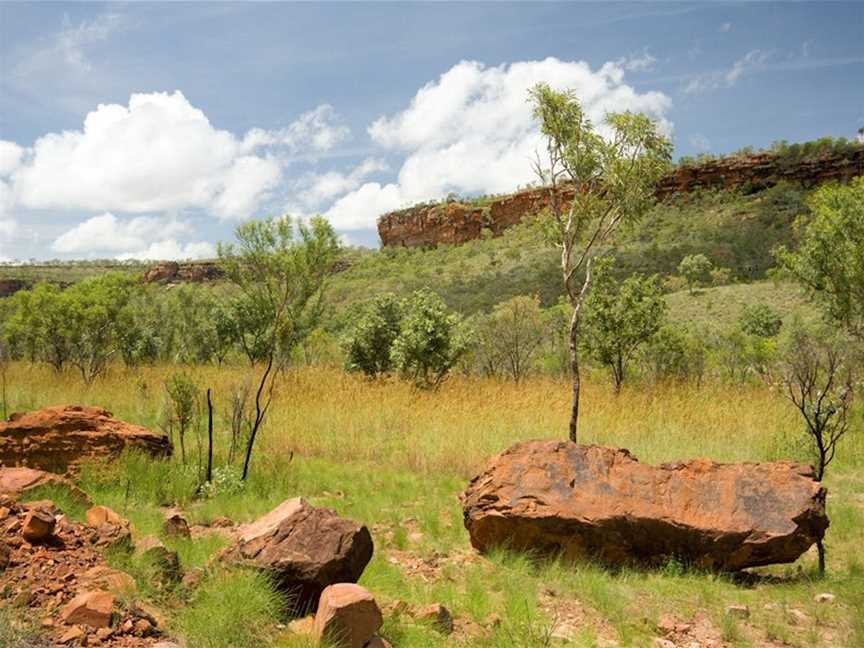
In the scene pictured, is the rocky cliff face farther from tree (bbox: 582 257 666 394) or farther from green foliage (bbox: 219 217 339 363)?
green foliage (bbox: 219 217 339 363)

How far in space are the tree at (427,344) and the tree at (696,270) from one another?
2650 centimetres

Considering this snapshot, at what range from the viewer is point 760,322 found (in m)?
26.8

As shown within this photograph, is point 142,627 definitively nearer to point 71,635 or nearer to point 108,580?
point 71,635

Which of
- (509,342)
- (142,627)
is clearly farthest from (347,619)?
(509,342)

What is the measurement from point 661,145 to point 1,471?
892 centimetres

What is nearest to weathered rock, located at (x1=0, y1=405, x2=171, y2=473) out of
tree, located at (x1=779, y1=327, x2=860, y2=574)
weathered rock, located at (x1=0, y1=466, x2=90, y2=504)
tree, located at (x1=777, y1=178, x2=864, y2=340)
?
weathered rock, located at (x1=0, y1=466, x2=90, y2=504)

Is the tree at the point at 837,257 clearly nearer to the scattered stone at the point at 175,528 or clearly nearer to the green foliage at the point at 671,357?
the green foliage at the point at 671,357

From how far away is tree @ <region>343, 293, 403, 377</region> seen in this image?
1800 centimetres

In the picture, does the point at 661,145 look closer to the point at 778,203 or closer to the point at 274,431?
the point at 274,431

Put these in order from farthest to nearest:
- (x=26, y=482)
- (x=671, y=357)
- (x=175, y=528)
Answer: (x=671, y=357) → (x=26, y=482) → (x=175, y=528)

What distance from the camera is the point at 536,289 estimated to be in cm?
4209

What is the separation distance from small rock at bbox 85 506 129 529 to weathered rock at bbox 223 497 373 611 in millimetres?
1048

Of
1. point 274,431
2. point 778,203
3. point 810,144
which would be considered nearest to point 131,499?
point 274,431

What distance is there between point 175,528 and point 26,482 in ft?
5.30
